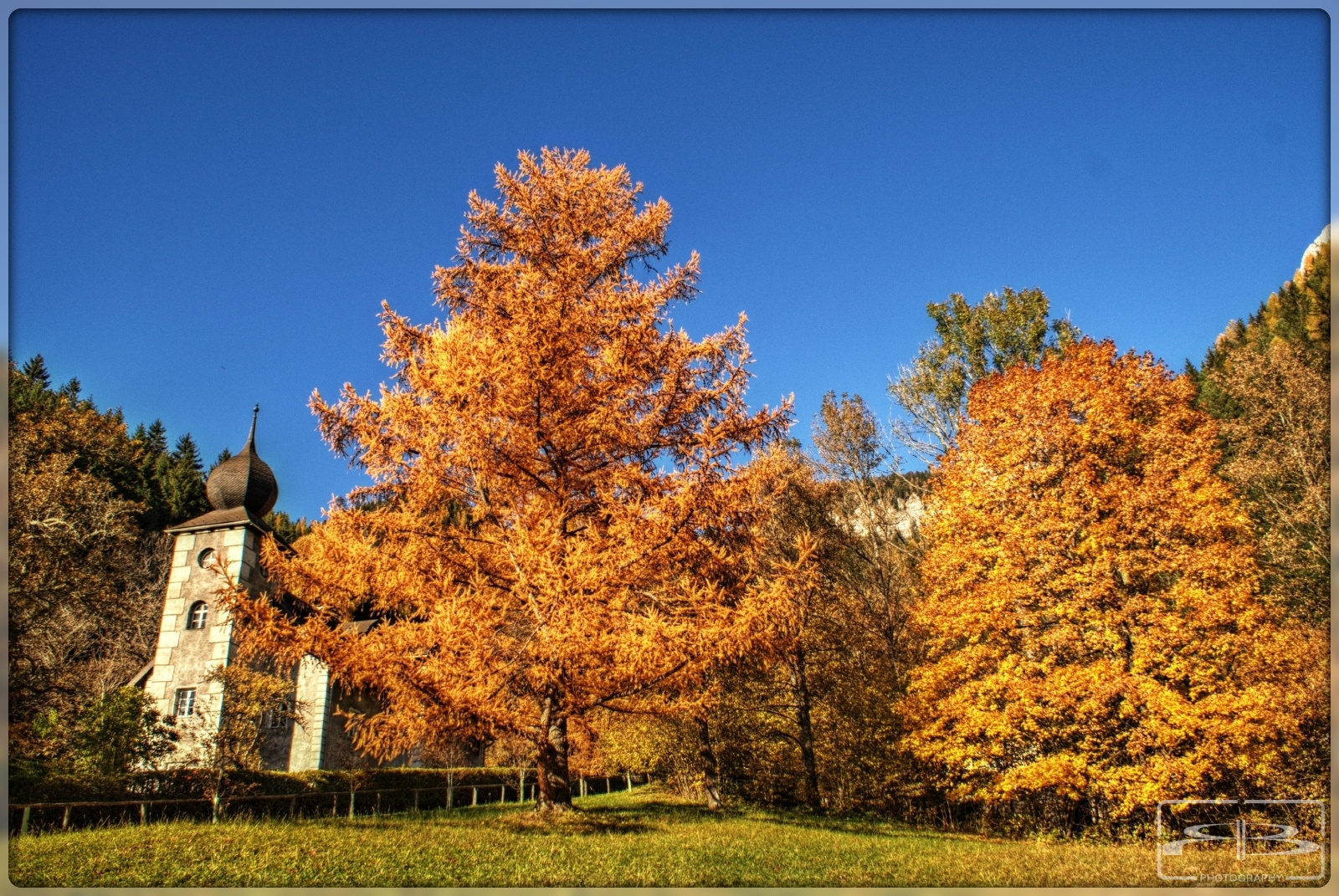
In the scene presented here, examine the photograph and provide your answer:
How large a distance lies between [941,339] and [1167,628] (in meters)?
11.7

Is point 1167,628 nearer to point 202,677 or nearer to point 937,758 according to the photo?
point 937,758

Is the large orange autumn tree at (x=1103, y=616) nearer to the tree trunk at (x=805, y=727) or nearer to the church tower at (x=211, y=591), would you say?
the tree trunk at (x=805, y=727)

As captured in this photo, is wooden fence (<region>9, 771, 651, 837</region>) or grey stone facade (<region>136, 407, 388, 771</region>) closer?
wooden fence (<region>9, 771, 651, 837</region>)

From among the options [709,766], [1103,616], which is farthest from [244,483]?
[1103,616]

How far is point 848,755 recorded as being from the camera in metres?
17.3

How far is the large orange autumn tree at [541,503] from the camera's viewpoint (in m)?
8.28

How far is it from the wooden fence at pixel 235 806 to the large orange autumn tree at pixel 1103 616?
7.47m

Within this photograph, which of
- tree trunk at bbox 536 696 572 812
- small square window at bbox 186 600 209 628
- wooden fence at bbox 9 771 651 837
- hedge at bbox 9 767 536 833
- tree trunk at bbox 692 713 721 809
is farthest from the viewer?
small square window at bbox 186 600 209 628

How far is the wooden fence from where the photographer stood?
9.41m

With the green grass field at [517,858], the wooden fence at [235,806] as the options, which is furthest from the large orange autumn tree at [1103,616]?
the wooden fence at [235,806]

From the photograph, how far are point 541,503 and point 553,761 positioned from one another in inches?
126

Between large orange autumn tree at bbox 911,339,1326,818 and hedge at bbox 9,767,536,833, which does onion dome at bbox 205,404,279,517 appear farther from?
large orange autumn tree at bbox 911,339,1326,818

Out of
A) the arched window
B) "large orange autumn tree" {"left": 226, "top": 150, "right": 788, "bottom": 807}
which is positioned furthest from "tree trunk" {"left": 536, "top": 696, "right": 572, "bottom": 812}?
the arched window

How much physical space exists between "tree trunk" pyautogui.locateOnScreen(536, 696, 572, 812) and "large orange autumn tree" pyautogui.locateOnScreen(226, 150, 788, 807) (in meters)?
0.04
